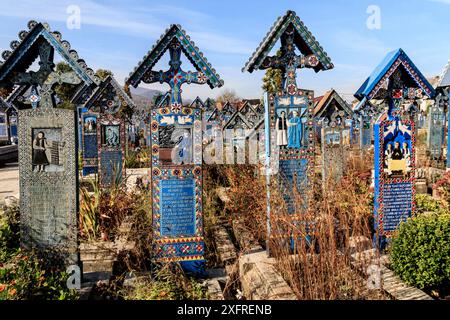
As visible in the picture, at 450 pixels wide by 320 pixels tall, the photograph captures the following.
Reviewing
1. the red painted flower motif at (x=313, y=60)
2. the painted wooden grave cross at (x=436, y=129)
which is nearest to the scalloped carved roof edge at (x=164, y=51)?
the red painted flower motif at (x=313, y=60)

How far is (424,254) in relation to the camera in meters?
4.62

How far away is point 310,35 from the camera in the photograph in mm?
6125

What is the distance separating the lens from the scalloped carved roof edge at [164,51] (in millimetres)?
5410

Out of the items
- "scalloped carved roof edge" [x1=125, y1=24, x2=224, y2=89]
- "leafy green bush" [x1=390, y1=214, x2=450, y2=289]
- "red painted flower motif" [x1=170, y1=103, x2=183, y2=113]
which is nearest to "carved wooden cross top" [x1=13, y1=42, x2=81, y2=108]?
"scalloped carved roof edge" [x1=125, y1=24, x2=224, y2=89]

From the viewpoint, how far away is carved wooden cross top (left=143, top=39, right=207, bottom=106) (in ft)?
18.3

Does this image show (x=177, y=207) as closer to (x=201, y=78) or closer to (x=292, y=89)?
(x=201, y=78)

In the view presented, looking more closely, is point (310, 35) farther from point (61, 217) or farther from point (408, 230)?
point (61, 217)

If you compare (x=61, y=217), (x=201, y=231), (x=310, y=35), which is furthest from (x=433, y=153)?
(x=61, y=217)

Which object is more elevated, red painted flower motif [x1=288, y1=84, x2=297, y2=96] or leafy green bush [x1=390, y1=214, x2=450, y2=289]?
red painted flower motif [x1=288, y1=84, x2=297, y2=96]

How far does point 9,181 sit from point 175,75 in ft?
35.3

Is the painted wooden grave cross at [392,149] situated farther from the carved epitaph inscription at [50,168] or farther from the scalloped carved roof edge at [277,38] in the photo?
the carved epitaph inscription at [50,168]

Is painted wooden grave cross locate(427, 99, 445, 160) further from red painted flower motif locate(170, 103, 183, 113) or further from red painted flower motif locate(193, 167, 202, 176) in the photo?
red painted flower motif locate(170, 103, 183, 113)

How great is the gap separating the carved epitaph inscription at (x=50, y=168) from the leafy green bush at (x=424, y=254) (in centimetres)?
415

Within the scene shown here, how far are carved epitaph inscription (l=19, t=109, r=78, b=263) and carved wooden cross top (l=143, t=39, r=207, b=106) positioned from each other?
1306 mm
